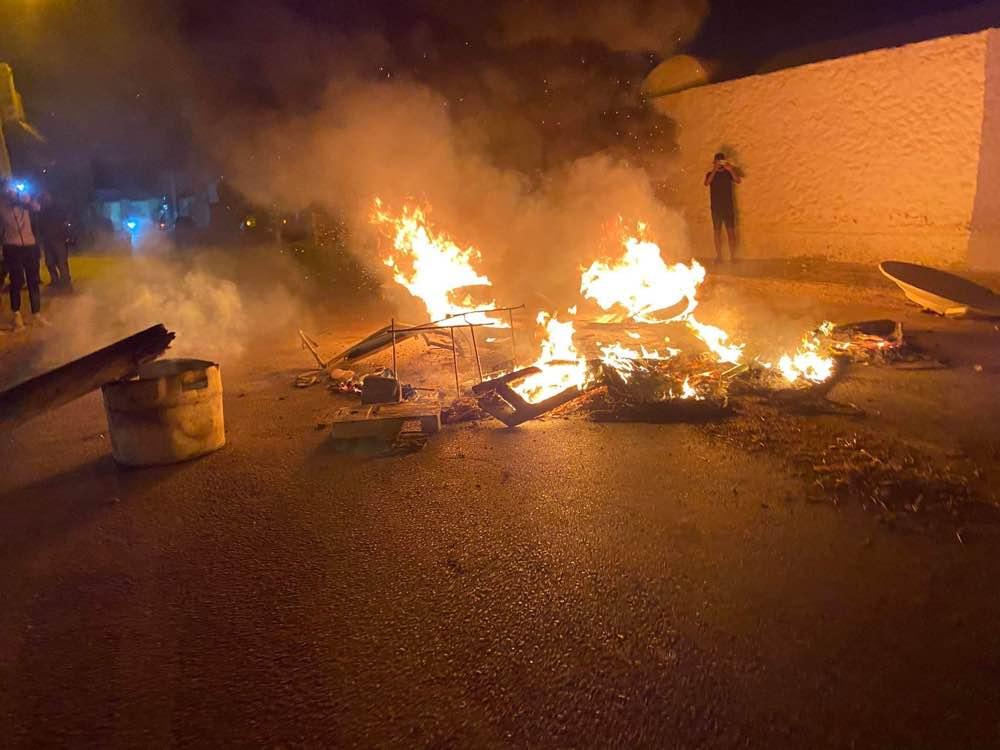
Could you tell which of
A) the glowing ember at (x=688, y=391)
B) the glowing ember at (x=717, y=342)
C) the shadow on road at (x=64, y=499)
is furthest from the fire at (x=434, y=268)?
the shadow on road at (x=64, y=499)

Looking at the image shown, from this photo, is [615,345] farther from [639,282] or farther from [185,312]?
[185,312]

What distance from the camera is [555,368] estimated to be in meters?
6.41

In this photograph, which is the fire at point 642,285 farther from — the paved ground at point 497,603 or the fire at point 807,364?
the paved ground at point 497,603

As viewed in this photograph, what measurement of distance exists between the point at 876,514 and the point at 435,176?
8528 mm

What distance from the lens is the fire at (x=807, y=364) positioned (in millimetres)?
6089

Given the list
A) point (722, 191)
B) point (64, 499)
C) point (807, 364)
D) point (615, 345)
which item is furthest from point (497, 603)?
point (722, 191)

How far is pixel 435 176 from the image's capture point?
1085 cm

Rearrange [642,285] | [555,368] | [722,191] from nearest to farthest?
1. [555,368]
2. [642,285]
3. [722,191]

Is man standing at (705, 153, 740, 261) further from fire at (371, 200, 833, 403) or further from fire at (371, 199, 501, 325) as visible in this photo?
fire at (371, 199, 501, 325)

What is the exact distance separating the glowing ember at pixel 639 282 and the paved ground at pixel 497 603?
4074mm

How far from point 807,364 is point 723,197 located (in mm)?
5763

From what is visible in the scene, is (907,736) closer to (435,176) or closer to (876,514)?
(876,514)

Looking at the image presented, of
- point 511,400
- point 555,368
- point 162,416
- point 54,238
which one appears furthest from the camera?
point 54,238

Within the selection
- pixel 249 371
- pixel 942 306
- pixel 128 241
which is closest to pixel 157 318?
pixel 249 371
